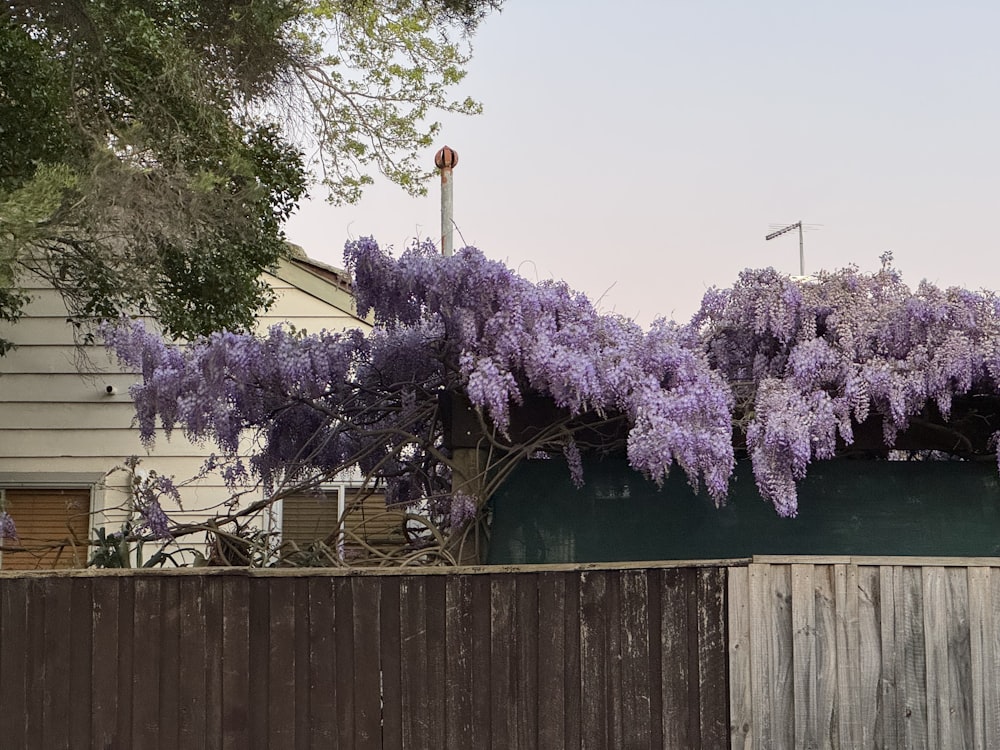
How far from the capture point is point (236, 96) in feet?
43.7

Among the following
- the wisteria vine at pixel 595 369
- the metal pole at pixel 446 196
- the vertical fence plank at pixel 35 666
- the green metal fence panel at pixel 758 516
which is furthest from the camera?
the metal pole at pixel 446 196

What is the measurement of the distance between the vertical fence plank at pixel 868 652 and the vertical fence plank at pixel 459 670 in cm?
205

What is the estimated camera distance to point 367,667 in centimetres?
657

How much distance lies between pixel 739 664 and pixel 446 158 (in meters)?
7.39

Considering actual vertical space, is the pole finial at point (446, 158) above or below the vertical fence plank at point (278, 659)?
above

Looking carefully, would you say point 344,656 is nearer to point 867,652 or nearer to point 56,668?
point 56,668

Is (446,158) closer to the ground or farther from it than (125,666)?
farther from it

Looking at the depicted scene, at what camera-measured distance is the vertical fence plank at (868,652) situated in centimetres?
662

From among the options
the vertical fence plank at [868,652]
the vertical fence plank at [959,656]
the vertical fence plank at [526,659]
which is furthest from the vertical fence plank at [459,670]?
the vertical fence plank at [959,656]

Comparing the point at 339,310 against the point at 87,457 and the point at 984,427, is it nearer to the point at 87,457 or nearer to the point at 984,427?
the point at 87,457

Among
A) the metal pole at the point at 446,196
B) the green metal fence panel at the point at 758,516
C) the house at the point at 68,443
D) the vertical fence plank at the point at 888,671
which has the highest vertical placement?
the metal pole at the point at 446,196

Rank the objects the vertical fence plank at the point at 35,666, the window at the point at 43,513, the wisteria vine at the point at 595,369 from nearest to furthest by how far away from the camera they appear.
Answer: the vertical fence plank at the point at 35,666 → the wisteria vine at the point at 595,369 → the window at the point at 43,513

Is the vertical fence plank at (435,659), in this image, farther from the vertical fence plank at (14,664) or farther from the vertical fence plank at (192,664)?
the vertical fence plank at (14,664)

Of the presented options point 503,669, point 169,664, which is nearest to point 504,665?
point 503,669
